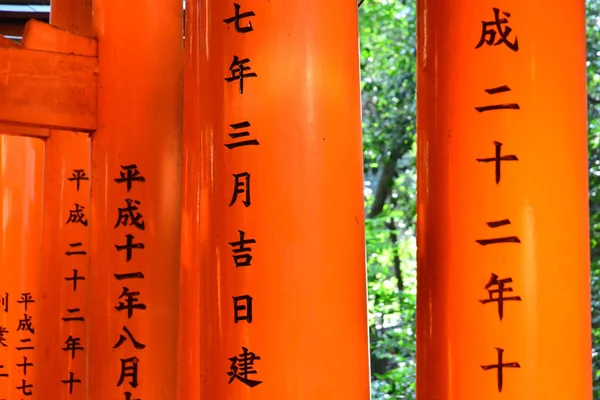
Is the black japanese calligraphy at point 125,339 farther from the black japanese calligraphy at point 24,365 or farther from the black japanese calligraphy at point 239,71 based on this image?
the black japanese calligraphy at point 24,365

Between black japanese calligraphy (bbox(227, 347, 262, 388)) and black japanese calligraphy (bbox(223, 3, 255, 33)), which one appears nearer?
black japanese calligraphy (bbox(227, 347, 262, 388))

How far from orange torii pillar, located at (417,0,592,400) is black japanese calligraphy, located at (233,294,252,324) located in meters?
0.43

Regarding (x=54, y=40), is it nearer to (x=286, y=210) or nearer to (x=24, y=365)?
(x=286, y=210)

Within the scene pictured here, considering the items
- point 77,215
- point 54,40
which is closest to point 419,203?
point 54,40

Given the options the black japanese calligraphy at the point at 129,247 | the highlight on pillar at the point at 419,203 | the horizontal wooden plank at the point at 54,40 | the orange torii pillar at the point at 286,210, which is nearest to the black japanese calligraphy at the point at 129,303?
the black japanese calligraphy at the point at 129,247

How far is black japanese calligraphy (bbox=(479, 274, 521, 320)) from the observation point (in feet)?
7.58

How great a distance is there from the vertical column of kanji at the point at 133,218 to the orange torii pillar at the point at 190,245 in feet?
0.49

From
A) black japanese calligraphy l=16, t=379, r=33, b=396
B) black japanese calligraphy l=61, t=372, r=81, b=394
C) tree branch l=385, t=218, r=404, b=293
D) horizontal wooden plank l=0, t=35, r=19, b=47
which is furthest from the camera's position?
tree branch l=385, t=218, r=404, b=293

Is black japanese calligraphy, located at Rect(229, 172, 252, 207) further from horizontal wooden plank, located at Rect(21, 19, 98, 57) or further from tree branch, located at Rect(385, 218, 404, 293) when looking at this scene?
tree branch, located at Rect(385, 218, 404, 293)

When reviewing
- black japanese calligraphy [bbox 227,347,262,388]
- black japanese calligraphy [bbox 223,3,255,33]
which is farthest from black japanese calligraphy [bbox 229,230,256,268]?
black japanese calligraphy [bbox 223,3,255,33]

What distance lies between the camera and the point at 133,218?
3.46 meters

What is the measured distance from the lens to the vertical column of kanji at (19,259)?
474 centimetres

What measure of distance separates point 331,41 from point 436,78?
0.87 ft

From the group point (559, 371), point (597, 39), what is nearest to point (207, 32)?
point (559, 371)
